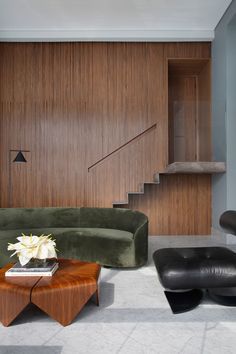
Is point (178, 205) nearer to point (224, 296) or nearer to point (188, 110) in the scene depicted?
point (188, 110)

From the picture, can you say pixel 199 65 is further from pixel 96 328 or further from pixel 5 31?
pixel 96 328

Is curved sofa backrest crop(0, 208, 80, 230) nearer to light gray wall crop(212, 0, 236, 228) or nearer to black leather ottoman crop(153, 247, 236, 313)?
black leather ottoman crop(153, 247, 236, 313)

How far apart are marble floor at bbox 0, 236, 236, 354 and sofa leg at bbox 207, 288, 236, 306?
0.07 meters

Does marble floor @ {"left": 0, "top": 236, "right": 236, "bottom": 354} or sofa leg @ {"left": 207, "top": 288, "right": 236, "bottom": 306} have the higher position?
sofa leg @ {"left": 207, "top": 288, "right": 236, "bottom": 306}

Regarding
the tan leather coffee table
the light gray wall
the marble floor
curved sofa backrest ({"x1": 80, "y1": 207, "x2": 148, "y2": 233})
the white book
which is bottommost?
the marble floor

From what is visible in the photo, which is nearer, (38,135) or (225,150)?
(225,150)

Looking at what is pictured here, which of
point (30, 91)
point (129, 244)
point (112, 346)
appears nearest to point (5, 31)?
point (30, 91)

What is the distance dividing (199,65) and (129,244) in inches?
161

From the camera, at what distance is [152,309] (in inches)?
91.2

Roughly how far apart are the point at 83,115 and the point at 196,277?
12.8ft

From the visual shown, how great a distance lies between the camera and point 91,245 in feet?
11.4

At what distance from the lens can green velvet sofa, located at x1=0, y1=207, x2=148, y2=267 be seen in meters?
3.37

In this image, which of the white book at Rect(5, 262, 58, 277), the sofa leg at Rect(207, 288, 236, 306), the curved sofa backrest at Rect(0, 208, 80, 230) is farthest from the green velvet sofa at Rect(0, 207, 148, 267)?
the white book at Rect(5, 262, 58, 277)

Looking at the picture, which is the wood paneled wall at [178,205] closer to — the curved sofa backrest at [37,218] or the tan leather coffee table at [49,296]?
the curved sofa backrest at [37,218]
